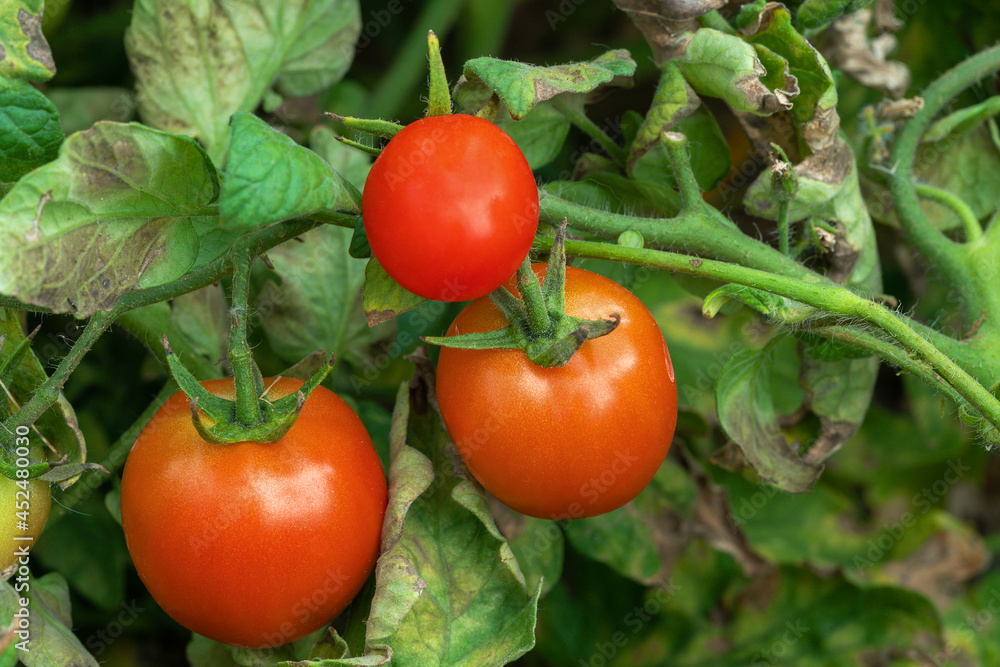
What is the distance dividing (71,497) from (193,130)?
0.47 meters

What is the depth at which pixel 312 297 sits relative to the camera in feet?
3.59

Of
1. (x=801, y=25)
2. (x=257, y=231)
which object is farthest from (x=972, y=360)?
(x=257, y=231)

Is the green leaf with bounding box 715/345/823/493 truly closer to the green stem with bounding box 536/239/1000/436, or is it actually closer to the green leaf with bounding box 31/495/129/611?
the green stem with bounding box 536/239/1000/436

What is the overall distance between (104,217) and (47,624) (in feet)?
1.40

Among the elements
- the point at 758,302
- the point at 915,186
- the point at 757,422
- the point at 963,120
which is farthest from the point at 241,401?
the point at 963,120

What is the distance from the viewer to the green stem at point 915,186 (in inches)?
38.6

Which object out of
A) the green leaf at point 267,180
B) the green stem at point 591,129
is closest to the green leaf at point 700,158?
the green stem at point 591,129

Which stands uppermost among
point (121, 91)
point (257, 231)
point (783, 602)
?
point (257, 231)

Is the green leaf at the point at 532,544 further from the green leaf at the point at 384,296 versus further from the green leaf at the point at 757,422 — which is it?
the green leaf at the point at 384,296

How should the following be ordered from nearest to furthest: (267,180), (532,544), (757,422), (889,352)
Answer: (267,180), (889,352), (757,422), (532,544)

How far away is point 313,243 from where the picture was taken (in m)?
1.11

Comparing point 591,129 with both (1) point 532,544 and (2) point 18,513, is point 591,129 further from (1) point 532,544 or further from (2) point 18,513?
(2) point 18,513

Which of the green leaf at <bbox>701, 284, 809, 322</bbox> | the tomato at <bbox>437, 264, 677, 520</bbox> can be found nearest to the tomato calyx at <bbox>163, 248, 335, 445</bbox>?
the tomato at <bbox>437, 264, 677, 520</bbox>

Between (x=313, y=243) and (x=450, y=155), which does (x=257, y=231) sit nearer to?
→ (x=450, y=155)
